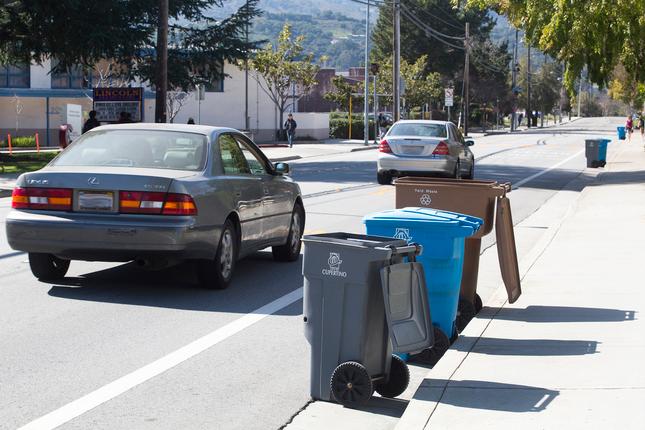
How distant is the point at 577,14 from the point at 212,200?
58.6ft

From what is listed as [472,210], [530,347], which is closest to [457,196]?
[472,210]

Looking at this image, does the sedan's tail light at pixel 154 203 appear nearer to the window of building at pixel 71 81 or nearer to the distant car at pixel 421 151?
the distant car at pixel 421 151

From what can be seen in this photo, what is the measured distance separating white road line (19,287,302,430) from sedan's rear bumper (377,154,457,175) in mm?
16052

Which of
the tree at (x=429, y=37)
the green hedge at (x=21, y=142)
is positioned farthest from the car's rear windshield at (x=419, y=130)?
the tree at (x=429, y=37)

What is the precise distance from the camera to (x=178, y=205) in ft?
33.0

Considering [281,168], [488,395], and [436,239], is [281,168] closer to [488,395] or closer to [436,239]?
[436,239]

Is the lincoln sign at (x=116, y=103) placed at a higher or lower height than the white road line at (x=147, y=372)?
higher

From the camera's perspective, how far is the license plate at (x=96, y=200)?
10.1m

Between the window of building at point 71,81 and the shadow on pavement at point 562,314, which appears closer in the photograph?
the shadow on pavement at point 562,314

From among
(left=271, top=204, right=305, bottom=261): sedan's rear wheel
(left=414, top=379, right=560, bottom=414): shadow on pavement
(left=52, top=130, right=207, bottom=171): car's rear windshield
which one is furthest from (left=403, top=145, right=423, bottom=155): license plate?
(left=414, top=379, right=560, bottom=414): shadow on pavement

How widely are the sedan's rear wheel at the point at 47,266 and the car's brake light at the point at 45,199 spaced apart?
57cm

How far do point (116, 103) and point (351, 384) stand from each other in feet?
87.6

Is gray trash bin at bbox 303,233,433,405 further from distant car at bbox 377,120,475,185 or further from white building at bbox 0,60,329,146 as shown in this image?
white building at bbox 0,60,329,146

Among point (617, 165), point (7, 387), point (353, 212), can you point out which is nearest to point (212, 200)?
point (7, 387)
